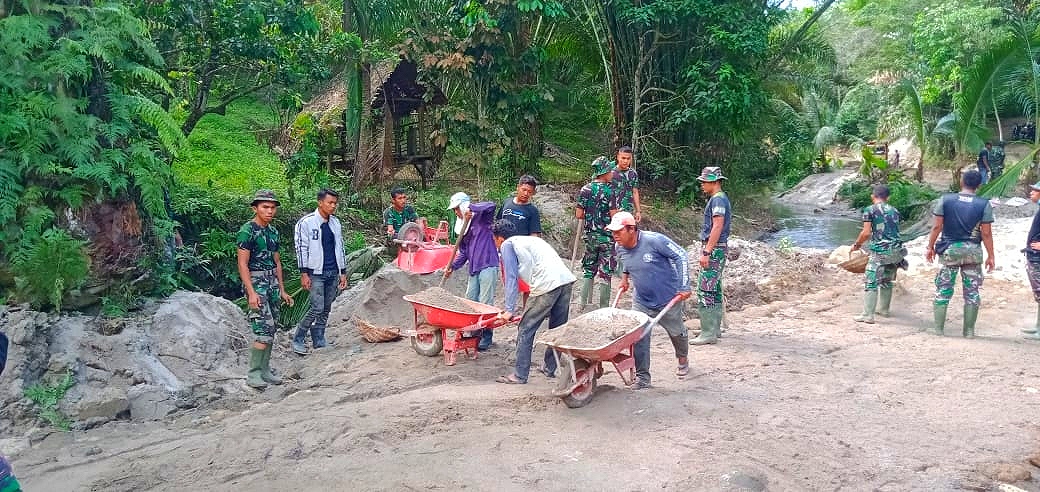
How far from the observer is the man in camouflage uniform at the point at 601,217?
8578 millimetres

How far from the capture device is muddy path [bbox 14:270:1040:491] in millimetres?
4547

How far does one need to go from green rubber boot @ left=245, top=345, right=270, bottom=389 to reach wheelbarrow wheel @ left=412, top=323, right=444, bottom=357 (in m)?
1.38

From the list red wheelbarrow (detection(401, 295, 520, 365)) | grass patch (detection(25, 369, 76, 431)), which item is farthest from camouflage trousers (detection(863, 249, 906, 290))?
grass patch (detection(25, 369, 76, 431))

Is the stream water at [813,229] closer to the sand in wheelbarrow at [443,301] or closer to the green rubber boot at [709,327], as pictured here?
the green rubber boot at [709,327]

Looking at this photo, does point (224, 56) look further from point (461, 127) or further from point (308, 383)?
point (308, 383)

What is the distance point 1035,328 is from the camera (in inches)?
324

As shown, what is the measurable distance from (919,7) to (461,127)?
2145 centimetres

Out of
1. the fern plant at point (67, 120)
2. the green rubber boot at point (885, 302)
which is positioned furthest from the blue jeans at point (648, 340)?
the fern plant at point (67, 120)

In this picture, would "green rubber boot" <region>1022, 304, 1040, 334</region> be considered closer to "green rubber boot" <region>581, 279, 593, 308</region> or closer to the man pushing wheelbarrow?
"green rubber boot" <region>581, 279, 593, 308</region>

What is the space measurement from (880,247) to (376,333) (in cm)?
584

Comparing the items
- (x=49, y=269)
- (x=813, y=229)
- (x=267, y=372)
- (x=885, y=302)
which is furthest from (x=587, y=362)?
(x=813, y=229)

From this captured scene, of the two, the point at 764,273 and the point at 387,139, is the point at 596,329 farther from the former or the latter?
the point at 387,139

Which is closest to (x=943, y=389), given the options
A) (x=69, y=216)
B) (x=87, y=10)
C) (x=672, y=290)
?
(x=672, y=290)

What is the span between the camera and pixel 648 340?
5.98 meters
